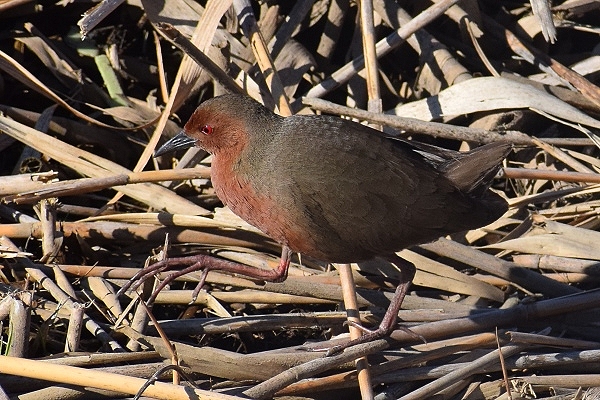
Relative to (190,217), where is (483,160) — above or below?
above

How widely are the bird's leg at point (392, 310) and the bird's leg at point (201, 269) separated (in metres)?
0.42

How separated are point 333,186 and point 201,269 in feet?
2.22

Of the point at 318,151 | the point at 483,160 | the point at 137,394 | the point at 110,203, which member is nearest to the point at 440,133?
the point at 483,160

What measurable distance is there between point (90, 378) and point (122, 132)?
5.90ft

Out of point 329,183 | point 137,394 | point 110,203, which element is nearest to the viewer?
point 137,394

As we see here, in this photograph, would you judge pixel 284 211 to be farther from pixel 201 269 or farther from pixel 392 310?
pixel 392 310

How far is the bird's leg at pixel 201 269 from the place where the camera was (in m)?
3.69

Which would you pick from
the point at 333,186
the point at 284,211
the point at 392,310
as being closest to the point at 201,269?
the point at 284,211

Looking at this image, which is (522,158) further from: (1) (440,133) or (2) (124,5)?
(2) (124,5)

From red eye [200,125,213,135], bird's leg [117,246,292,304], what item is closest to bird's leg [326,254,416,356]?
bird's leg [117,246,292,304]

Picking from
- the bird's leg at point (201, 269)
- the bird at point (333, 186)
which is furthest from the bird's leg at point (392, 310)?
the bird's leg at point (201, 269)

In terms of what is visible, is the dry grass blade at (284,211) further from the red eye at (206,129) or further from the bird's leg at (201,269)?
the red eye at (206,129)

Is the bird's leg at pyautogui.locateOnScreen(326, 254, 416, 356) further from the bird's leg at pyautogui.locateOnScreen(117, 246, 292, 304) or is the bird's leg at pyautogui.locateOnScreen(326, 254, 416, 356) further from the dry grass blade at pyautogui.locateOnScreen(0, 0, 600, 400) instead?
the bird's leg at pyautogui.locateOnScreen(117, 246, 292, 304)

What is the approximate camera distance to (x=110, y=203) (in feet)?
14.2
